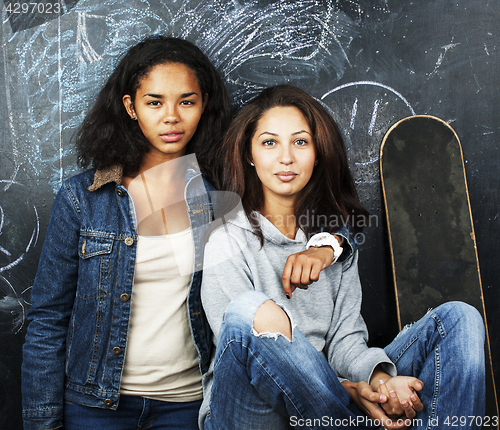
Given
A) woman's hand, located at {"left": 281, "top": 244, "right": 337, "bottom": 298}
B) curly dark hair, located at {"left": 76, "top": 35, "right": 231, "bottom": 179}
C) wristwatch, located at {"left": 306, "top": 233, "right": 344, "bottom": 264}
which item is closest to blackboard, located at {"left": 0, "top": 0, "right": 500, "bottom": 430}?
curly dark hair, located at {"left": 76, "top": 35, "right": 231, "bottom": 179}

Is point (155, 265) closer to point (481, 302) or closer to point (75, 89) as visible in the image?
point (75, 89)

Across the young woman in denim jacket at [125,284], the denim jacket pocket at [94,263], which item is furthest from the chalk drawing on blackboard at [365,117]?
the denim jacket pocket at [94,263]

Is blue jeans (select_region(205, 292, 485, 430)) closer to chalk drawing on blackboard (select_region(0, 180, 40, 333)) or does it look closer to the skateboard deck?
the skateboard deck

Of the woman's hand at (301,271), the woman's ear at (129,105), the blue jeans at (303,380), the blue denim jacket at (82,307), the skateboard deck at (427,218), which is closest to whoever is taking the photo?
the blue jeans at (303,380)

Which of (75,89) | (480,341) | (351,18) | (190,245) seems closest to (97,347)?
(190,245)

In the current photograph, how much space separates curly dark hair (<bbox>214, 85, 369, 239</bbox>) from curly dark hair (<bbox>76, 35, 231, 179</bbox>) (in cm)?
12

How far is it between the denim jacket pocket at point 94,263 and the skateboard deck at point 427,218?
116cm

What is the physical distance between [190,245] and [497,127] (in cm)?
148

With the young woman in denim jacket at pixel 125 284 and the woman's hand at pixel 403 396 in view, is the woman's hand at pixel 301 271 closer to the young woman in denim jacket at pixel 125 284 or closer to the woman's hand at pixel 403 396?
the young woman in denim jacket at pixel 125 284

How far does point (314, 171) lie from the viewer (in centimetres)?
158

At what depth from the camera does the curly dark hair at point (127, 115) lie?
151cm

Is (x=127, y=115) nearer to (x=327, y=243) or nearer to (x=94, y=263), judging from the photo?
(x=94, y=263)

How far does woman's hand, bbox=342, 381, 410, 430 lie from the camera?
1143 mm

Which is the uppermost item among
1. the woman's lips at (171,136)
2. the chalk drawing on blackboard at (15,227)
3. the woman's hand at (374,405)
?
the woman's lips at (171,136)
